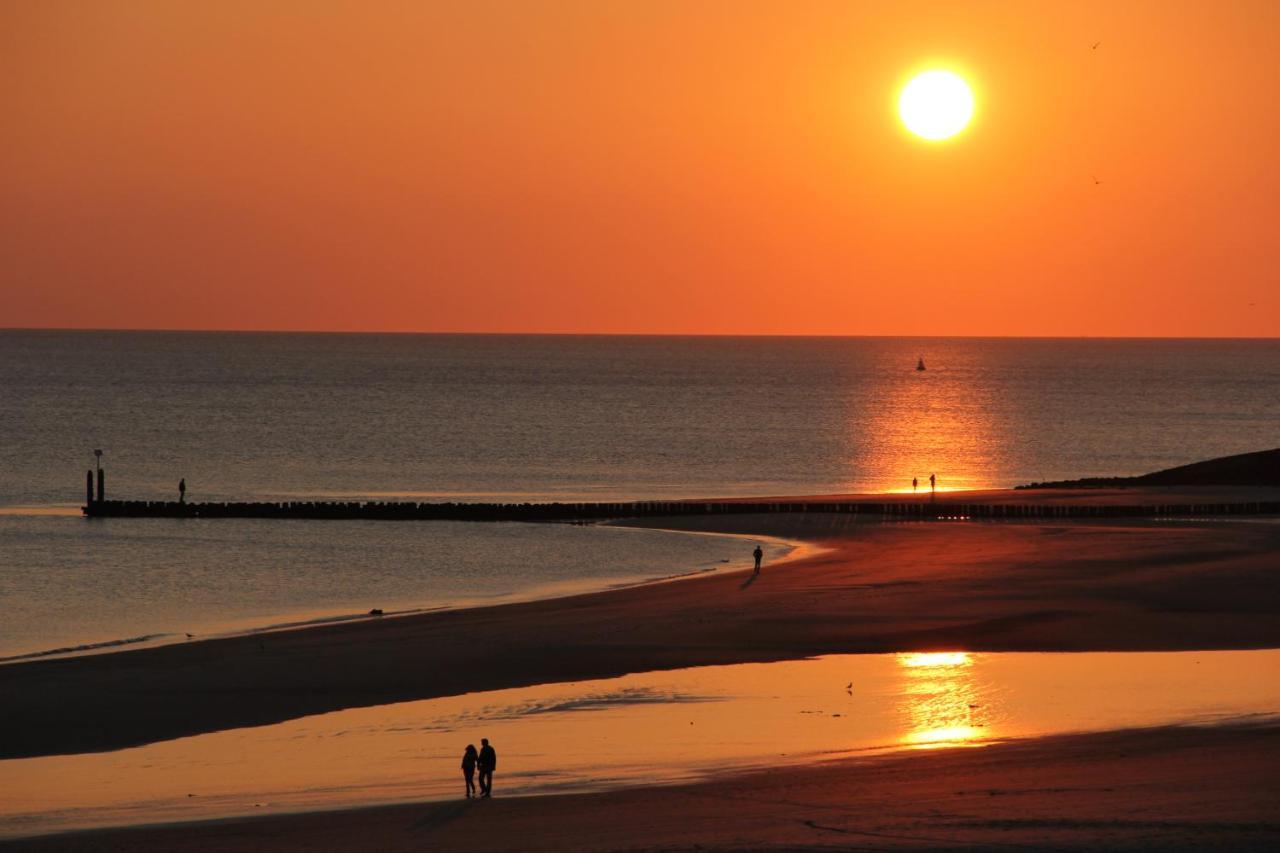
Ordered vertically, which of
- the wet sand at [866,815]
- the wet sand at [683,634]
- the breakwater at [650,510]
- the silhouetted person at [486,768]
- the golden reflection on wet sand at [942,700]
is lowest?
the wet sand at [866,815]

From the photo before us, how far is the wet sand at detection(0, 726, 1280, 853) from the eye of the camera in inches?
956

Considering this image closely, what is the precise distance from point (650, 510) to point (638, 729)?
5134 centimetres

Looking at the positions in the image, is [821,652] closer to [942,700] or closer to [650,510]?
[942,700]

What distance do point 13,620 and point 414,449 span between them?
96.6 metres

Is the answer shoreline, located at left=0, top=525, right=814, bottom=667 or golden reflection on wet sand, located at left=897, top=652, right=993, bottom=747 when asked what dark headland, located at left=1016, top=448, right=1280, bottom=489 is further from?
golden reflection on wet sand, located at left=897, top=652, right=993, bottom=747

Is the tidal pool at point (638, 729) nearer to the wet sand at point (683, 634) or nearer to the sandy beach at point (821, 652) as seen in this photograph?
the sandy beach at point (821, 652)

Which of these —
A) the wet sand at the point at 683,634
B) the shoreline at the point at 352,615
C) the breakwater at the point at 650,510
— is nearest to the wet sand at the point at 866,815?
the wet sand at the point at 683,634

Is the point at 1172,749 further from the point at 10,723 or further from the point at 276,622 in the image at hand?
the point at 276,622

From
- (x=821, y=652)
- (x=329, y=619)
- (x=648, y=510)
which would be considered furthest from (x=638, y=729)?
(x=648, y=510)

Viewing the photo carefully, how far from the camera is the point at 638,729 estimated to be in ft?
110

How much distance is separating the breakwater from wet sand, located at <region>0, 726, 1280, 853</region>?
50.5 metres

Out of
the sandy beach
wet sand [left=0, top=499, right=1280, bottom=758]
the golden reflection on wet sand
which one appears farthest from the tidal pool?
wet sand [left=0, top=499, right=1280, bottom=758]

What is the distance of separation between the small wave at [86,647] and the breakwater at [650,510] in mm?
36797

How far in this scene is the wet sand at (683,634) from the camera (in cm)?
3716
